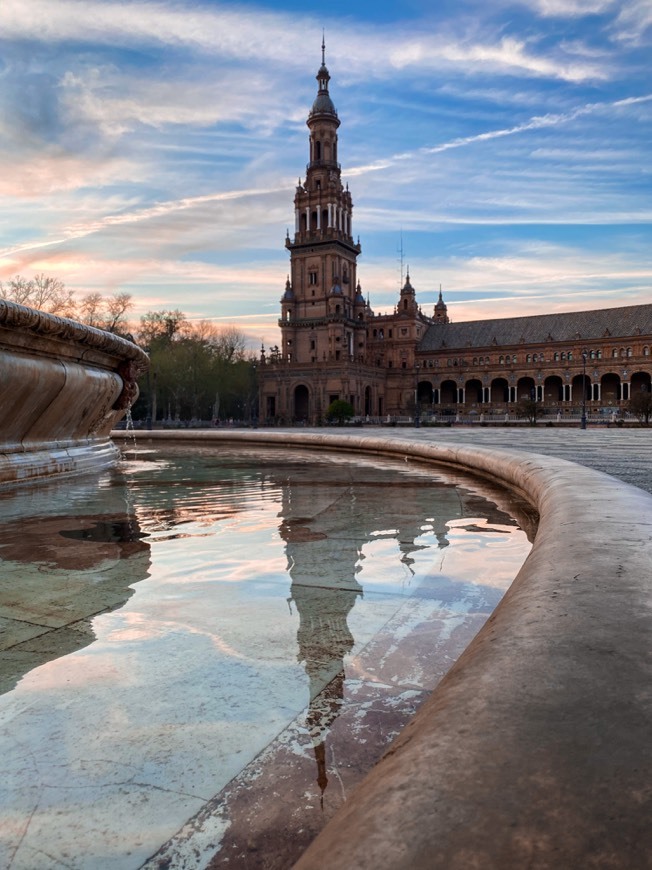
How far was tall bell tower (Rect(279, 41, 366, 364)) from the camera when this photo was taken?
74062 millimetres

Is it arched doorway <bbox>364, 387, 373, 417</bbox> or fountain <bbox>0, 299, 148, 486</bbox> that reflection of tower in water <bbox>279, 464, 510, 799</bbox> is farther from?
arched doorway <bbox>364, 387, 373, 417</bbox>

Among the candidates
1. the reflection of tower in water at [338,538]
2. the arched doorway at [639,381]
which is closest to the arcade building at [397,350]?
the arched doorway at [639,381]

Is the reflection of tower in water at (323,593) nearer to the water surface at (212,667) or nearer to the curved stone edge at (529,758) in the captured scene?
the water surface at (212,667)

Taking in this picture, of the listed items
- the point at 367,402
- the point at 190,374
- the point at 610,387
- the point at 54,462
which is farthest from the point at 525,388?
the point at 54,462

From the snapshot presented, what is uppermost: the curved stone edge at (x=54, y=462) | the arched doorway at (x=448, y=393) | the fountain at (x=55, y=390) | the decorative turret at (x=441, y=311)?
the decorative turret at (x=441, y=311)

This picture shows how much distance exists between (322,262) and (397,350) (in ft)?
50.5

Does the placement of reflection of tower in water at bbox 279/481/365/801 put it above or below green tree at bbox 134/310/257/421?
below

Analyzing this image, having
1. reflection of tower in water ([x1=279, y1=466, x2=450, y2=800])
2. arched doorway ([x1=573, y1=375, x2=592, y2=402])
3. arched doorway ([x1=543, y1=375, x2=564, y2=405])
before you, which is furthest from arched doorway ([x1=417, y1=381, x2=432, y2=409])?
reflection of tower in water ([x1=279, y1=466, x2=450, y2=800])

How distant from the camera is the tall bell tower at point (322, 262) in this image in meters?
74.1

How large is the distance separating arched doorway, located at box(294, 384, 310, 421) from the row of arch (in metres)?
16.1

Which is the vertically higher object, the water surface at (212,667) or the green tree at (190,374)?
the green tree at (190,374)

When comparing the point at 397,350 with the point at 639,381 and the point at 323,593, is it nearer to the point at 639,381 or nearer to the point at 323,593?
the point at 639,381

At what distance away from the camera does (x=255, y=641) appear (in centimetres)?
190

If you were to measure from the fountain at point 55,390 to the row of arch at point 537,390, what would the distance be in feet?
209
